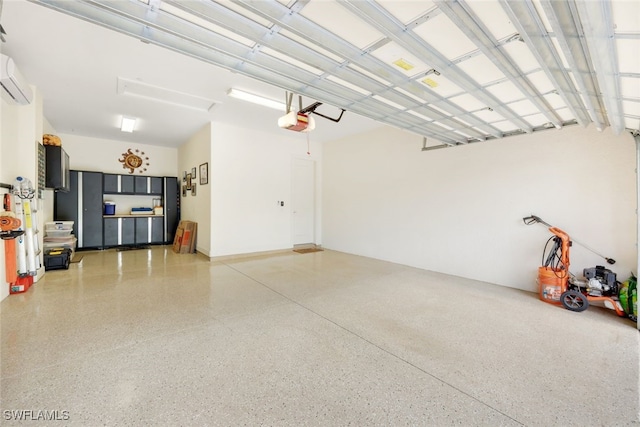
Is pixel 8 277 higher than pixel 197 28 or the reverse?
the reverse

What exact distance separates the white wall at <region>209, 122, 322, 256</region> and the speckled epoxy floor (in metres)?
2.36

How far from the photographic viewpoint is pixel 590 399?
1.73 meters

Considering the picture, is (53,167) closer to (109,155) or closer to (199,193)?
(199,193)

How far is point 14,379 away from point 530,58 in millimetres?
4487

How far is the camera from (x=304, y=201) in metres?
7.60

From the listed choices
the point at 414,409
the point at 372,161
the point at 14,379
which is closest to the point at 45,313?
the point at 14,379

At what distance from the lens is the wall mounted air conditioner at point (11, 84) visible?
9.14 ft

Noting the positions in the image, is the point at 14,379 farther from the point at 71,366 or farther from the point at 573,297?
the point at 573,297

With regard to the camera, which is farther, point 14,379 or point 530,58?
point 530,58

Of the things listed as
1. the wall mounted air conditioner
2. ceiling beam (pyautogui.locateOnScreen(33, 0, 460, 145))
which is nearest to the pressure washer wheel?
ceiling beam (pyautogui.locateOnScreen(33, 0, 460, 145))

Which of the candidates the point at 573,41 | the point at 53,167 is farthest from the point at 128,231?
the point at 573,41

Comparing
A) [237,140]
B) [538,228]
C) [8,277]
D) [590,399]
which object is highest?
[237,140]

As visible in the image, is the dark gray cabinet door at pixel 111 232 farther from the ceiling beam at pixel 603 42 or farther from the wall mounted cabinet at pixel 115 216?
the ceiling beam at pixel 603 42

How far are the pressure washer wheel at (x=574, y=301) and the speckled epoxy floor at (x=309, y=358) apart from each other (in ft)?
0.33
